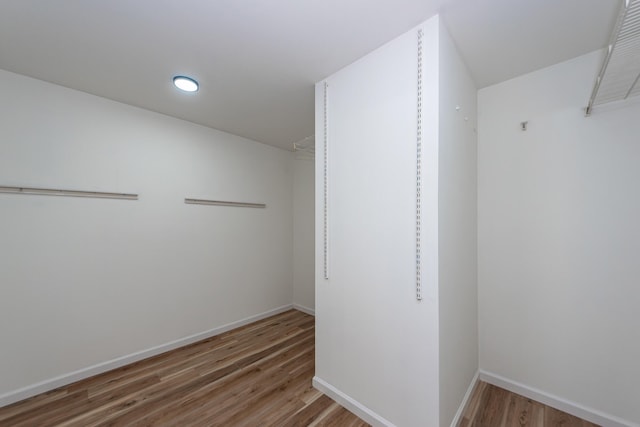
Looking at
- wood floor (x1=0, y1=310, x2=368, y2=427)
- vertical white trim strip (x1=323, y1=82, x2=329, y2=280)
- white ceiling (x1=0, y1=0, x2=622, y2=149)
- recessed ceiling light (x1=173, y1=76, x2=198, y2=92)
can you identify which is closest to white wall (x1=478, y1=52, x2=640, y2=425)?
white ceiling (x1=0, y1=0, x2=622, y2=149)

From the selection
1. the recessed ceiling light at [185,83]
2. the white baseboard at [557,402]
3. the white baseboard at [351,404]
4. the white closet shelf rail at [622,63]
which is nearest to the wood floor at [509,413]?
the white baseboard at [557,402]

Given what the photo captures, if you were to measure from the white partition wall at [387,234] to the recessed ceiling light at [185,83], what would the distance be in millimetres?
1088

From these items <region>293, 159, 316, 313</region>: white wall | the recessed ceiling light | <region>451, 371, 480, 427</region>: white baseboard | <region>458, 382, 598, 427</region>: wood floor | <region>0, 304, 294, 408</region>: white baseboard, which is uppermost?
the recessed ceiling light

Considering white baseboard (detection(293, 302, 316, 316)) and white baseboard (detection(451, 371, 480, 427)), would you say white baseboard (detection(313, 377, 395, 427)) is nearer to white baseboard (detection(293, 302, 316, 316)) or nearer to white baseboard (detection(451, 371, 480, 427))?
white baseboard (detection(451, 371, 480, 427))

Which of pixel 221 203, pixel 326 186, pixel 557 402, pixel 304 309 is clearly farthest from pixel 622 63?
pixel 304 309

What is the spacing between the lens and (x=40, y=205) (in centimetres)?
209

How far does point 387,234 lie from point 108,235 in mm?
2592

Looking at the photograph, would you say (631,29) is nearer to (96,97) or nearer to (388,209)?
(388,209)

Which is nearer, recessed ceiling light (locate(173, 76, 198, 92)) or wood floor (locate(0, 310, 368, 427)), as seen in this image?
wood floor (locate(0, 310, 368, 427))

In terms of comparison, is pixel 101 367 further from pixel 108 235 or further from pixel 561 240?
pixel 561 240

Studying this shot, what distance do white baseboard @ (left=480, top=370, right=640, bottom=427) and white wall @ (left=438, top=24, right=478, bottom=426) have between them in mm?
165

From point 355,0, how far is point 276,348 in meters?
3.09

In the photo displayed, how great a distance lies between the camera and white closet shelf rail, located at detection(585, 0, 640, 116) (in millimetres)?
1112

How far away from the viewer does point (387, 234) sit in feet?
5.33
